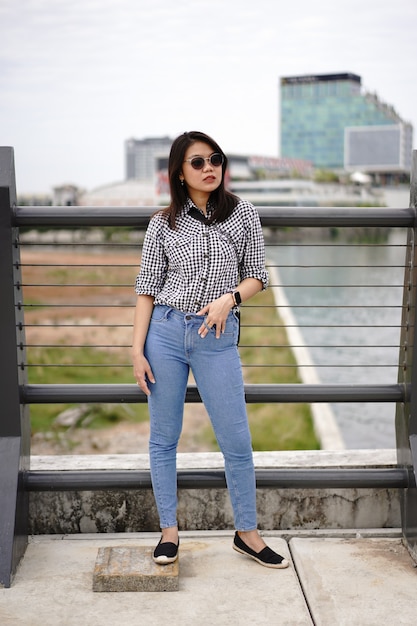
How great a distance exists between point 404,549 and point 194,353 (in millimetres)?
1301

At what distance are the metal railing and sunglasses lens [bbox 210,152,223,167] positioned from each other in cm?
45

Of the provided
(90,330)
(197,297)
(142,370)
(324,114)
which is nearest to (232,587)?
(142,370)

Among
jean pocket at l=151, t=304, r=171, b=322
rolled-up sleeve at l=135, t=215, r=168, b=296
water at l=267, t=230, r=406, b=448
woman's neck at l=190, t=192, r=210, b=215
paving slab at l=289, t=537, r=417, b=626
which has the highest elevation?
woman's neck at l=190, t=192, r=210, b=215

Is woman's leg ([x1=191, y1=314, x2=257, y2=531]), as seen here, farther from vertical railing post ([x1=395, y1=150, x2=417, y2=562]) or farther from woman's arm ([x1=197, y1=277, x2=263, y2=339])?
vertical railing post ([x1=395, y1=150, x2=417, y2=562])

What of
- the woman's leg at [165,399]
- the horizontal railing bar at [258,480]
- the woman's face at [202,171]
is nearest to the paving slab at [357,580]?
the horizontal railing bar at [258,480]

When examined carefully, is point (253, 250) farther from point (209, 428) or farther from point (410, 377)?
point (209, 428)

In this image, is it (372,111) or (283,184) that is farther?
(372,111)

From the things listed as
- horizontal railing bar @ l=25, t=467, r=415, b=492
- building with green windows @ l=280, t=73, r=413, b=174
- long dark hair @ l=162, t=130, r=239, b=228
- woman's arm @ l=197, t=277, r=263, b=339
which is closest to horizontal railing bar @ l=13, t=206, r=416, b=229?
long dark hair @ l=162, t=130, r=239, b=228

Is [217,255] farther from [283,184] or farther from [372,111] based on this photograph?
[372,111]

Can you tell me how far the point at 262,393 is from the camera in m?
3.51

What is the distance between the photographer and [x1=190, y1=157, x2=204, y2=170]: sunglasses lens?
297cm

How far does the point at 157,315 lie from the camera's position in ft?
10.1

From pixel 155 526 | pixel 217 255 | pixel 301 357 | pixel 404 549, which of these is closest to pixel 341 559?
pixel 404 549

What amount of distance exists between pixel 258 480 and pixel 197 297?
97 centimetres
